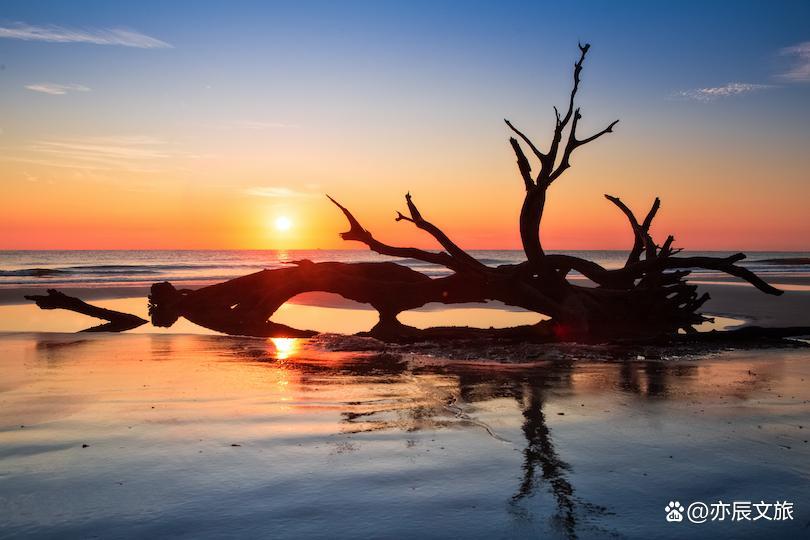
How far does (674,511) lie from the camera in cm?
355

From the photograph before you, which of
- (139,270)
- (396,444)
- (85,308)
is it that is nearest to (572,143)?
(396,444)

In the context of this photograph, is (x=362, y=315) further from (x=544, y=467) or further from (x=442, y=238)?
(x=544, y=467)

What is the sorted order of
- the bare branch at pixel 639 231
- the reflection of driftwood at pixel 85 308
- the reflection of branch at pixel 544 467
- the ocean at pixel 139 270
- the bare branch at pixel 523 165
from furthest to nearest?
the ocean at pixel 139 270 < the reflection of driftwood at pixel 85 308 < the bare branch at pixel 639 231 < the bare branch at pixel 523 165 < the reflection of branch at pixel 544 467

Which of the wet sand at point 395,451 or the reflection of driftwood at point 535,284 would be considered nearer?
the wet sand at point 395,451

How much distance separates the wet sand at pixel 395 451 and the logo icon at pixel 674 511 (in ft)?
0.18

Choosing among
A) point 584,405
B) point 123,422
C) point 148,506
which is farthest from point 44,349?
point 584,405

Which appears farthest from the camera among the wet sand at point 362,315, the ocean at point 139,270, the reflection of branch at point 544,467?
the ocean at point 139,270

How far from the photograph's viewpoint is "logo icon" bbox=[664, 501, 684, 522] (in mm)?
3471

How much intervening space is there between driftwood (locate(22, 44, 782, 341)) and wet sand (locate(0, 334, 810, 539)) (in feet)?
10.4

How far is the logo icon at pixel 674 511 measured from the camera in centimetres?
347

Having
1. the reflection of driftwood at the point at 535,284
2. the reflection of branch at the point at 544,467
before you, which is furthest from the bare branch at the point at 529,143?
the reflection of branch at the point at 544,467

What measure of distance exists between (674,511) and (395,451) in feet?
6.12

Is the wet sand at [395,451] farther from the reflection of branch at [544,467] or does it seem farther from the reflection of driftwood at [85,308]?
the reflection of driftwood at [85,308]

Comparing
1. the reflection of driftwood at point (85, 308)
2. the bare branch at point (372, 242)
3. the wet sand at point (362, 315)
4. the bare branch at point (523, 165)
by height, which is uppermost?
the bare branch at point (523, 165)
